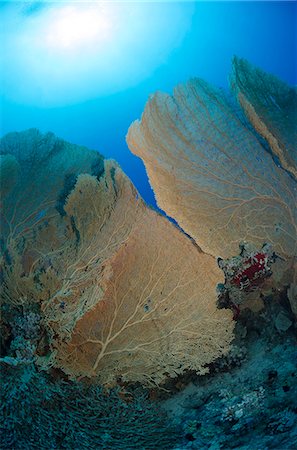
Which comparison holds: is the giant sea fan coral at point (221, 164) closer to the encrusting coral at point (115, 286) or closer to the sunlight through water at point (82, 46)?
the encrusting coral at point (115, 286)

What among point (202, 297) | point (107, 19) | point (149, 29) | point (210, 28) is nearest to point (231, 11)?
point (210, 28)

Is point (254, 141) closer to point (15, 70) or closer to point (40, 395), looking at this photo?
point (40, 395)

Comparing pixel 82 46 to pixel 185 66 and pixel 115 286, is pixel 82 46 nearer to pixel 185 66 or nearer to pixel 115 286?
pixel 185 66

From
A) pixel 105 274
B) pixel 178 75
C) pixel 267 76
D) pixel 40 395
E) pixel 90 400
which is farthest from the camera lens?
pixel 178 75

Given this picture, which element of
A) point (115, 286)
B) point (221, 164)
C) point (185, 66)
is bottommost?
point (115, 286)

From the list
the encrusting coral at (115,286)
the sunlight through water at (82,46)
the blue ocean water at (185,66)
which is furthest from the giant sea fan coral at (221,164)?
the blue ocean water at (185,66)

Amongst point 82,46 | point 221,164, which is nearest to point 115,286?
point 221,164

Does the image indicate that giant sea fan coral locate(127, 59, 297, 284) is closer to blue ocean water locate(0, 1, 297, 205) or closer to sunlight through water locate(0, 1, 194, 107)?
sunlight through water locate(0, 1, 194, 107)

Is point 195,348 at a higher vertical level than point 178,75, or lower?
lower
